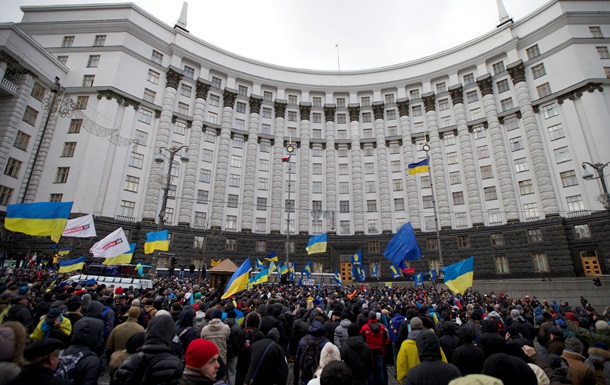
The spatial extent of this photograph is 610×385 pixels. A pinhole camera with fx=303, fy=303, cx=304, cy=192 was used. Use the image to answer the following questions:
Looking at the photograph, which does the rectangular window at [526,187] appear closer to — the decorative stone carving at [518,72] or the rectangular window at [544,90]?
the rectangular window at [544,90]

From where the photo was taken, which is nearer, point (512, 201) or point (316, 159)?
point (512, 201)

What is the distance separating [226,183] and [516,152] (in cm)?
3646

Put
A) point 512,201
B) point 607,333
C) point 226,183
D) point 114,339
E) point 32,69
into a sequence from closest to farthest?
point 114,339 < point 607,333 < point 32,69 < point 512,201 < point 226,183

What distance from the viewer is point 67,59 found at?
35500 mm

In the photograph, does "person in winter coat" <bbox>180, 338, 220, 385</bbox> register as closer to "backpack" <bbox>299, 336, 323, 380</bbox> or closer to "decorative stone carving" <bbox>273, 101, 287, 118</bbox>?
"backpack" <bbox>299, 336, 323, 380</bbox>

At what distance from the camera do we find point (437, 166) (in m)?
40.8

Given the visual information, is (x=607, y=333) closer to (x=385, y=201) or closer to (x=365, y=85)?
(x=385, y=201)

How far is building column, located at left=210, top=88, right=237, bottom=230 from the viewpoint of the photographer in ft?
126

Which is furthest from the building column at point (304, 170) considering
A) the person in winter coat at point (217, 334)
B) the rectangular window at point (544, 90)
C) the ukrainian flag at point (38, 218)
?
the person in winter coat at point (217, 334)

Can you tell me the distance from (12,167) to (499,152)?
52083 millimetres

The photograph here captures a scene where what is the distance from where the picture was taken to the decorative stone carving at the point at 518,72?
37781mm

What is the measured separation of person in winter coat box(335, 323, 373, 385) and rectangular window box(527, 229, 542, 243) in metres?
35.8

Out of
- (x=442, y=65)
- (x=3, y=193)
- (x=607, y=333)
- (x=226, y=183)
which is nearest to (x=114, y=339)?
(x=607, y=333)

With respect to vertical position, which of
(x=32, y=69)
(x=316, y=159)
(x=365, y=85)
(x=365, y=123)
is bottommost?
(x=316, y=159)
